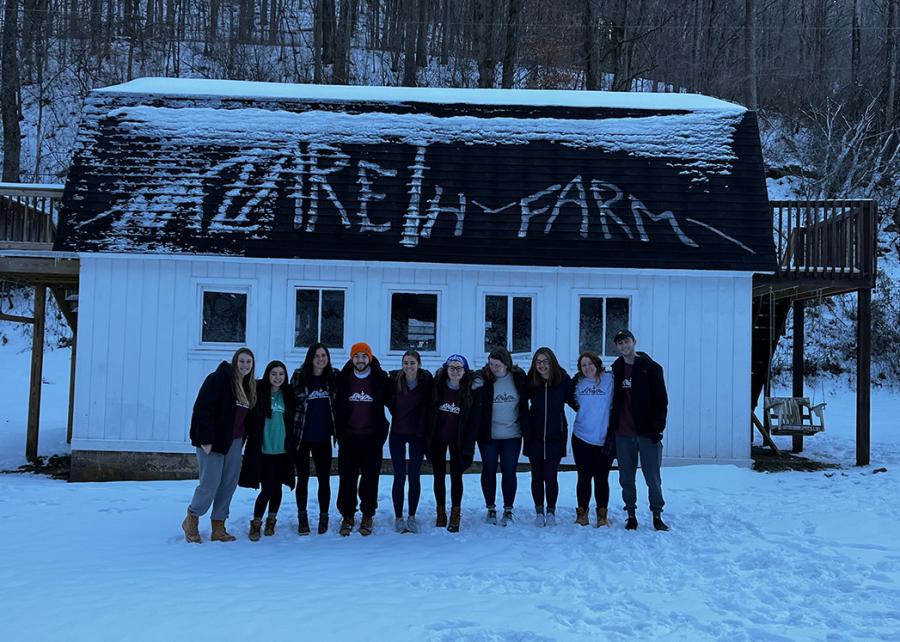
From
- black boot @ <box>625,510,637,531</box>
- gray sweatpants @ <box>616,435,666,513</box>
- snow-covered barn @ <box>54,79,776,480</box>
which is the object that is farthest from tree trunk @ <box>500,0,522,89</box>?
black boot @ <box>625,510,637,531</box>

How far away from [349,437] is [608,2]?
25.0m

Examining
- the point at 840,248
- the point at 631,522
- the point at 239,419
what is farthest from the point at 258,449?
the point at 840,248

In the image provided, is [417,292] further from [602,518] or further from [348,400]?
[602,518]

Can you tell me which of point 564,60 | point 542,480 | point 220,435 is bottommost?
point 542,480

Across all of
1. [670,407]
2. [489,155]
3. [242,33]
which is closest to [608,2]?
[242,33]

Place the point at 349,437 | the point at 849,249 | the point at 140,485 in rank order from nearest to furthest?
the point at 349,437 < the point at 140,485 < the point at 849,249

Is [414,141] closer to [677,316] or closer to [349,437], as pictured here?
[677,316]

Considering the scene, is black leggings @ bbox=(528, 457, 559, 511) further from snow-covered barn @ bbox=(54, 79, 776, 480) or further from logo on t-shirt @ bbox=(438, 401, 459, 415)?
snow-covered barn @ bbox=(54, 79, 776, 480)

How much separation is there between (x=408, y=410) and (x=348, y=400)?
0.59 metres

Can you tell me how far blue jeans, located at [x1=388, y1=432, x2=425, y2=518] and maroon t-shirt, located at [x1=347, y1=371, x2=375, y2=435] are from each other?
12.6 inches

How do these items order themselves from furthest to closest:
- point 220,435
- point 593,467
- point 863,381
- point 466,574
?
point 863,381 → point 593,467 → point 220,435 → point 466,574

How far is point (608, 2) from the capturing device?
2806 cm

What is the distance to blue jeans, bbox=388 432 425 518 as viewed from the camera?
24.9 ft

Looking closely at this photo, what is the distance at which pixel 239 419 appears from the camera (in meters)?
7.16
